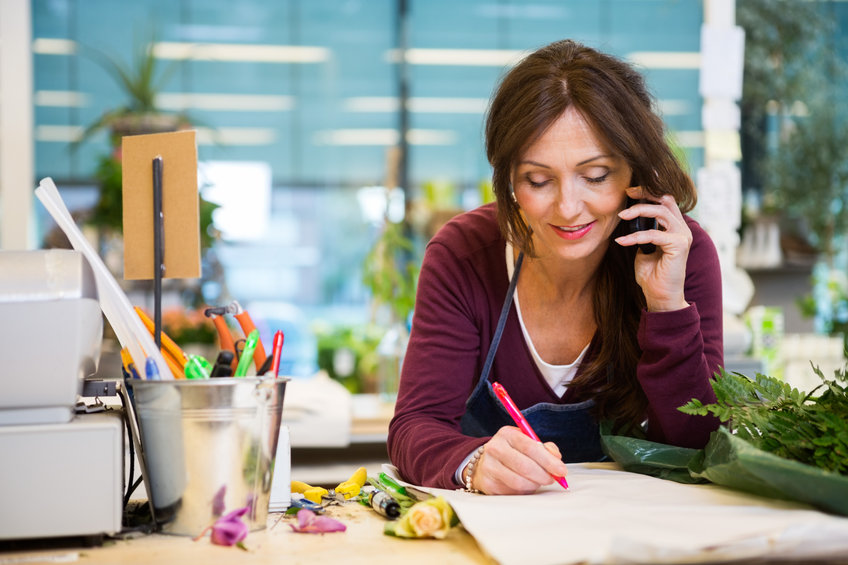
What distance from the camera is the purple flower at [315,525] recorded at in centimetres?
90

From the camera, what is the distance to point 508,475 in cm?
97

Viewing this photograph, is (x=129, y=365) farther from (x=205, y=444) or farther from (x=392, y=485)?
(x=392, y=485)

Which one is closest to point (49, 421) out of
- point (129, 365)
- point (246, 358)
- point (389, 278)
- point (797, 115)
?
point (129, 365)

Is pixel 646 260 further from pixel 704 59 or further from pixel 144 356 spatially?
pixel 704 59

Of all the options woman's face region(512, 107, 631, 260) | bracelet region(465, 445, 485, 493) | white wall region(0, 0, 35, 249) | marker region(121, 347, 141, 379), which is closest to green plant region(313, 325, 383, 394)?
white wall region(0, 0, 35, 249)

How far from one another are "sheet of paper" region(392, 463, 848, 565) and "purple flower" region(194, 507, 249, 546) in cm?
22

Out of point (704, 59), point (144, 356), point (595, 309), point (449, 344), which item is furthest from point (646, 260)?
point (704, 59)

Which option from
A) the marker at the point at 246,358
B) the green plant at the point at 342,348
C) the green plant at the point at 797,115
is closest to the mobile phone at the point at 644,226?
the marker at the point at 246,358

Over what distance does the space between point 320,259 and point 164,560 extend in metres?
6.55

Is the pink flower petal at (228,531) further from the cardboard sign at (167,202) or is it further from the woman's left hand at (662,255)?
the woman's left hand at (662,255)

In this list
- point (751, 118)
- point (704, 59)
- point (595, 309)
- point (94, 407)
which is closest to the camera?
point (94, 407)

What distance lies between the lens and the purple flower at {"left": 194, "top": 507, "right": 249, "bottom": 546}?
836 mm

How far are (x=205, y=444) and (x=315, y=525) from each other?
6.2 inches

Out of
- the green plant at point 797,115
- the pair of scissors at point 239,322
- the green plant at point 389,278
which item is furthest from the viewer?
the green plant at point 797,115
